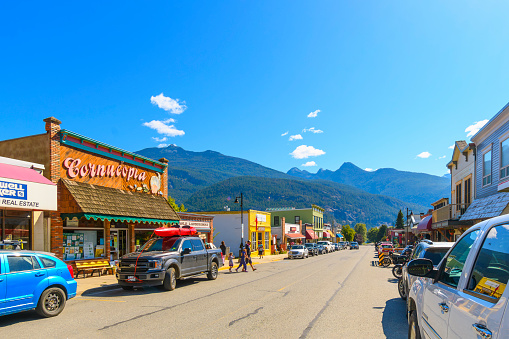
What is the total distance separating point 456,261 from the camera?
388cm

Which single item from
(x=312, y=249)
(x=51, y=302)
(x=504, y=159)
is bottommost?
(x=312, y=249)

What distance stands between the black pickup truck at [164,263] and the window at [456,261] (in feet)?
36.6

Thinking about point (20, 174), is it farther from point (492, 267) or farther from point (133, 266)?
point (492, 267)

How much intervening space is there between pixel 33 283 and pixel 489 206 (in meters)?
19.8

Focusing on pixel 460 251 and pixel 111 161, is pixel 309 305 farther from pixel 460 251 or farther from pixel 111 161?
pixel 111 161

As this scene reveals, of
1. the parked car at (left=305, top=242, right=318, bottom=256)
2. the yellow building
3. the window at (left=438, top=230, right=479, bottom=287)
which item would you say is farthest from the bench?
the parked car at (left=305, top=242, right=318, bottom=256)

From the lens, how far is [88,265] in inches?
692

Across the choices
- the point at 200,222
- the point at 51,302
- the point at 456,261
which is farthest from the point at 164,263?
the point at 200,222

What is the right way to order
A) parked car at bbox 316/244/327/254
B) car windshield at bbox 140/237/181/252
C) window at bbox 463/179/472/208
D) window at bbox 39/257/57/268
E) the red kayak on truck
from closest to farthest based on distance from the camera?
1. window at bbox 39/257/57/268
2. car windshield at bbox 140/237/181/252
3. the red kayak on truck
4. window at bbox 463/179/472/208
5. parked car at bbox 316/244/327/254

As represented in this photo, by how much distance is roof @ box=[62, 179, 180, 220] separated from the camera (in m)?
17.5

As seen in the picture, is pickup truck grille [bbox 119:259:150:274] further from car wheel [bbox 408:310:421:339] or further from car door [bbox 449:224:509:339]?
car door [bbox 449:224:509:339]

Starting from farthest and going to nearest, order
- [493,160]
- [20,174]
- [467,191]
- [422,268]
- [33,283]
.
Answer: [467,191], [493,160], [20,174], [33,283], [422,268]

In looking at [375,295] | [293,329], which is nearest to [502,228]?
[293,329]

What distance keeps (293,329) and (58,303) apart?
580cm
